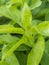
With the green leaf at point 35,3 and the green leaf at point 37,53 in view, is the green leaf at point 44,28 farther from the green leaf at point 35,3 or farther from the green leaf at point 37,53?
the green leaf at point 35,3

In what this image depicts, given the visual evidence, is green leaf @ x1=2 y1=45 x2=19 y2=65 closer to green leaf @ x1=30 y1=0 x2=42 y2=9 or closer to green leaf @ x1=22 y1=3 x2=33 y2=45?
green leaf @ x1=22 y1=3 x2=33 y2=45

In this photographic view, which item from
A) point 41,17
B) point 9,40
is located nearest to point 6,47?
point 9,40

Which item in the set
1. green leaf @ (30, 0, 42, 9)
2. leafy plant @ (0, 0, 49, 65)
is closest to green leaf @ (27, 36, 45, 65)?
leafy plant @ (0, 0, 49, 65)

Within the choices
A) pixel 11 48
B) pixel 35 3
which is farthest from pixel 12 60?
pixel 35 3

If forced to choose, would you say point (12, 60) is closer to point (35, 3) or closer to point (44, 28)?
point (44, 28)

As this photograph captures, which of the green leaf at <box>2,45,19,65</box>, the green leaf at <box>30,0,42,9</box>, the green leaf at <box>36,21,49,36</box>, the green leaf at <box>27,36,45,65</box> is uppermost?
the green leaf at <box>30,0,42,9</box>

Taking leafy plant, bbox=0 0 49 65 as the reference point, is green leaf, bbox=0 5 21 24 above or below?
above

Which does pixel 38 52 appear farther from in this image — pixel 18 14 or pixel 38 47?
pixel 18 14

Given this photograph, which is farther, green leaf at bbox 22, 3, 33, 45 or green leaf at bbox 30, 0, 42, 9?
green leaf at bbox 30, 0, 42, 9

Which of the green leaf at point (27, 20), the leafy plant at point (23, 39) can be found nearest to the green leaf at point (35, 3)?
the leafy plant at point (23, 39)

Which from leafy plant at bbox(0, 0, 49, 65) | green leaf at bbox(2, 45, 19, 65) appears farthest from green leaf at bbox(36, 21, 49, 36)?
green leaf at bbox(2, 45, 19, 65)

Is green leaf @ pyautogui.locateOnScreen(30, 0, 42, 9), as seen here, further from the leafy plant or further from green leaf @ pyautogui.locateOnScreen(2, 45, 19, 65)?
green leaf @ pyautogui.locateOnScreen(2, 45, 19, 65)
